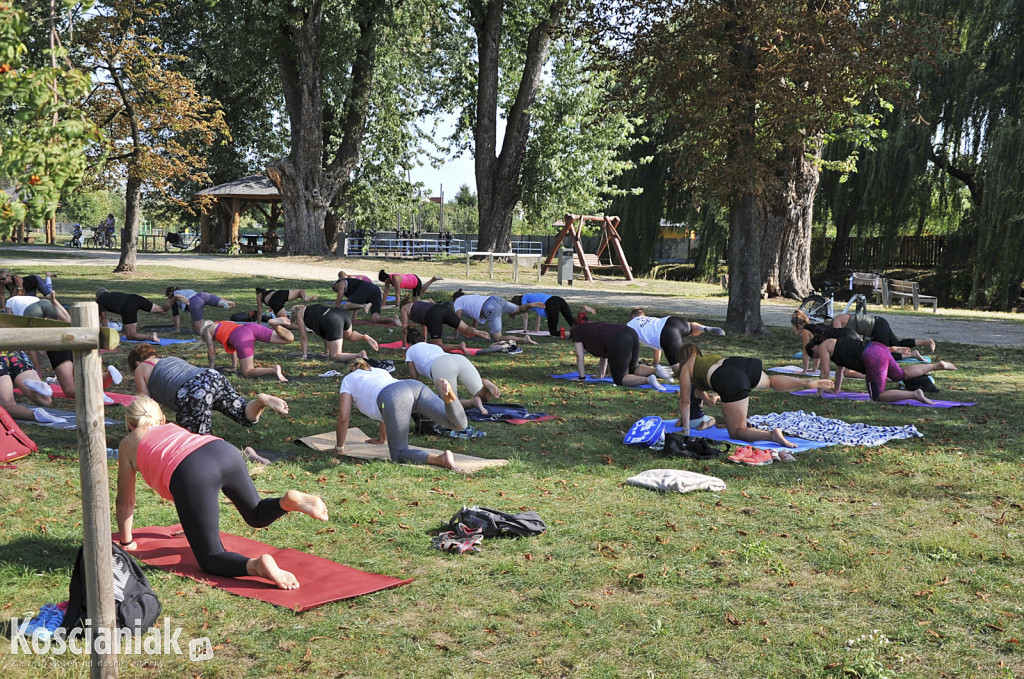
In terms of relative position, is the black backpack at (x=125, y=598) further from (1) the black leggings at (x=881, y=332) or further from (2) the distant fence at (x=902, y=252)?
(2) the distant fence at (x=902, y=252)

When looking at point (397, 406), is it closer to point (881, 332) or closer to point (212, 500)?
point (212, 500)

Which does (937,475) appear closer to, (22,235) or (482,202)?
(482,202)

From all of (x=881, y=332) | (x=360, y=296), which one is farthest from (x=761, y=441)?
(x=360, y=296)

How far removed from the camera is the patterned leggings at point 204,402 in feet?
26.1

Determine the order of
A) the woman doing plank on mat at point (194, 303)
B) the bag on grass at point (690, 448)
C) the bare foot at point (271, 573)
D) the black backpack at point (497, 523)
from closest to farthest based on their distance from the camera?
1. the bare foot at point (271, 573)
2. the black backpack at point (497, 523)
3. the bag on grass at point (690, 448)
4. the woman doing plank on mat at point (194, 303)

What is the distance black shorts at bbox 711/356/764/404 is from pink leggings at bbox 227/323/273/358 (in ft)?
20.5

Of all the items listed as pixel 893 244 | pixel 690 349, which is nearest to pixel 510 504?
pixel 690 349

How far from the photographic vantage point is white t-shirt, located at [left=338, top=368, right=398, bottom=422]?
328 inches

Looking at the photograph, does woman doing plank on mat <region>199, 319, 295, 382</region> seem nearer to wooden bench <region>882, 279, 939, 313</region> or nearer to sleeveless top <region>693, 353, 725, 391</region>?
sleeveless top <region>693, 353, 725, 391</region>

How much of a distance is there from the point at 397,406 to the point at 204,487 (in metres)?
3.13

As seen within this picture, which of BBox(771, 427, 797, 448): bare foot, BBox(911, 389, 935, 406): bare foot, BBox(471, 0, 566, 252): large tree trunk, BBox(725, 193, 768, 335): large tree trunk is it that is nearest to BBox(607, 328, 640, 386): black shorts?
BBox(771, 427, 797, 448): bare foot

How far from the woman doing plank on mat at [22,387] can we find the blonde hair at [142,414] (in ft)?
14.9

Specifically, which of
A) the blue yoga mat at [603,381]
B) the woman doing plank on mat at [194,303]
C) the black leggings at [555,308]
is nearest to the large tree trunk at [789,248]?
the black leggings at [555,308]

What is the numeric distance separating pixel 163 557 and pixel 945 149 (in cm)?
2888
